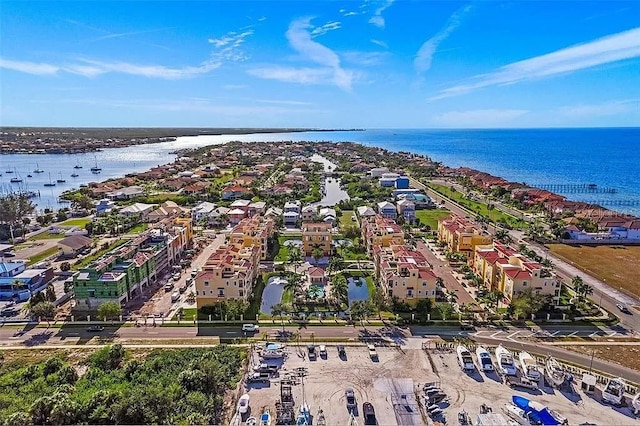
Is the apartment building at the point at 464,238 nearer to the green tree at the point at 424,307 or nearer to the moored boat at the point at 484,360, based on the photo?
the green tree at the point at 424,307

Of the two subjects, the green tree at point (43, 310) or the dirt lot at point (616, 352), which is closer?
the dirt lot at point (616, 352)

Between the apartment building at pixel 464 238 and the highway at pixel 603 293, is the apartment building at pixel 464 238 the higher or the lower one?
the higher one

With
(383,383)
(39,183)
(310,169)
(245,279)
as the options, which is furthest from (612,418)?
(39,183)

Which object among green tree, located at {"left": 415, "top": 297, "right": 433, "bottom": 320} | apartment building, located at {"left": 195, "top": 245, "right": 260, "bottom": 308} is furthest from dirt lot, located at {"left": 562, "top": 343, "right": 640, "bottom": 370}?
apartment building, located at {"left": 195, "top": 245, "right": 260, "bottom": 308}

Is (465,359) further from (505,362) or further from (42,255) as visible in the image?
(42,255)

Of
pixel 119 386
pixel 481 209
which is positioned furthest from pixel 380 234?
pixel 481 209

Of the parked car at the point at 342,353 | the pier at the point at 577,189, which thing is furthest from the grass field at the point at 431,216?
the pier at the point at 577,189
